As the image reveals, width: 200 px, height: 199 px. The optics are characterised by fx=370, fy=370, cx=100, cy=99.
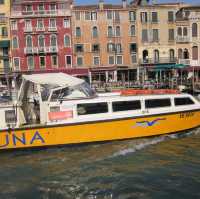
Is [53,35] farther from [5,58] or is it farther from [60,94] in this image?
[60,94]

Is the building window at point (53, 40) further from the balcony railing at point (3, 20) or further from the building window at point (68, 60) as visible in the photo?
the balcony railing at point (3, 20)

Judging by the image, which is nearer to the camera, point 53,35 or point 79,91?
point 79,91

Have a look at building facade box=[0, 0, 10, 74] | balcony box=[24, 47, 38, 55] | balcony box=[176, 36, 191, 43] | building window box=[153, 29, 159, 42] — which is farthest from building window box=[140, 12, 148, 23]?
building facade box=[0, 0, 10, 74]

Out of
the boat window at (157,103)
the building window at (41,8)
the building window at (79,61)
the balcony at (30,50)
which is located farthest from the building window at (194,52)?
the boat window at (157,103)

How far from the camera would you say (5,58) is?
51.3 m

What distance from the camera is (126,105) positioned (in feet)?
53.5

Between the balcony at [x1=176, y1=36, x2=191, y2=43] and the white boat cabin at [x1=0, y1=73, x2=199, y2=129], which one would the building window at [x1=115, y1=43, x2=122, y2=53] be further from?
the white boat cabin at [x1=0, y1=73, x2=199, y2=129]

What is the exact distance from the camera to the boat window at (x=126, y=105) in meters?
16.1

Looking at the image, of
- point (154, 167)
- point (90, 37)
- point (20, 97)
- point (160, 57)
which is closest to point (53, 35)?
point (90, 37)

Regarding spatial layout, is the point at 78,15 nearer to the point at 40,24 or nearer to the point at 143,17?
the point at 40,24

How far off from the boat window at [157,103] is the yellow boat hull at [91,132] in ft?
1.61

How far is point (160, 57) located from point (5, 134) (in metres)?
42.6

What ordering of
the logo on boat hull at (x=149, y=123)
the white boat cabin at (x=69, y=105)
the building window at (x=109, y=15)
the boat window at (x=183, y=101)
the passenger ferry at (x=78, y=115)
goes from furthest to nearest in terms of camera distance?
the building window at (x=109, y=15)
the boat window at (x=183, y=101)
the logo on boat hull at (x=149, y=123)
the white boat cabin at (x=69, y=105)
the passenger ferry at (x=78, y=115)

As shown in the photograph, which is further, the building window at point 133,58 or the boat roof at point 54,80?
the building window at point 133,58
